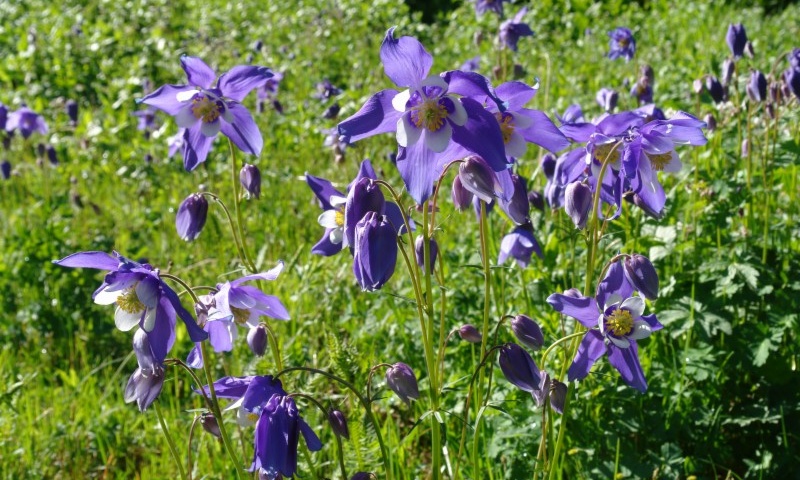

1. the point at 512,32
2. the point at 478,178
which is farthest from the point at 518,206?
the point at 512,32

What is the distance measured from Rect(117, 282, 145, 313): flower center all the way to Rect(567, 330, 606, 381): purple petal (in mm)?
866

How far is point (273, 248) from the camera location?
13.9 ft

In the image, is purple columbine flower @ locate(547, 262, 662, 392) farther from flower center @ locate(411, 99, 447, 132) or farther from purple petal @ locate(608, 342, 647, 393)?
flower center @ locate(411, 99, 447, 132)

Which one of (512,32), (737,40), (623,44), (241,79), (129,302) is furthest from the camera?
(623,44)

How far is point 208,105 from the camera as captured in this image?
210 cm

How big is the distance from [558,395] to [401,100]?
739mm

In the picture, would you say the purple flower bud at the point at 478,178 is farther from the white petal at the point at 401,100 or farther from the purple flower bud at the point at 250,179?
the purple flower bud at the point at 250,179

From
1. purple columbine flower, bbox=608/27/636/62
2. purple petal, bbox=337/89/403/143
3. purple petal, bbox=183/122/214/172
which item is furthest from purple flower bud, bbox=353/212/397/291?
purple columbine flower, bbox=608/27/636/62

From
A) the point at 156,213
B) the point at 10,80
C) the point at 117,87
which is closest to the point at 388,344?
the point at 156,213

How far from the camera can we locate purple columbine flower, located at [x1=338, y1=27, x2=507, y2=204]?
1468 mm

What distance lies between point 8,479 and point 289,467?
1.50m

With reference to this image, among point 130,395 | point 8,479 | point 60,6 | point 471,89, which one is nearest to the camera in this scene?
point 471,89

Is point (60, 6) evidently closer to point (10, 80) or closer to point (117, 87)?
point (10, 80)

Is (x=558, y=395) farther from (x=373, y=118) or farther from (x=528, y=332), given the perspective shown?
(x=373, y=118)
